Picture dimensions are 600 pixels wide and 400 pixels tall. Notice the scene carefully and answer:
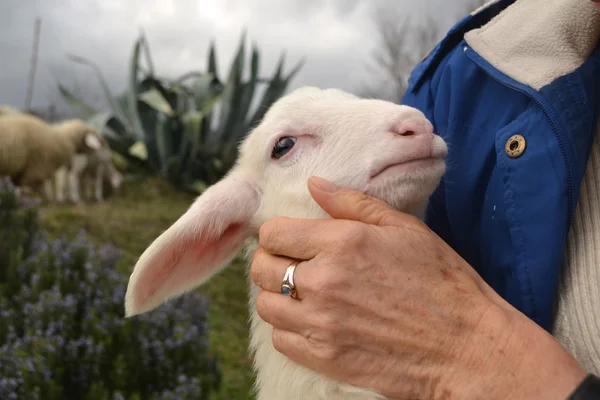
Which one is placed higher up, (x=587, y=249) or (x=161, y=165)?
(x=587, y=249)

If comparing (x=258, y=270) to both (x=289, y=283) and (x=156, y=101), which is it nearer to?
(x=289, y=283)

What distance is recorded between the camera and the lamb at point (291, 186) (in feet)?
4.44

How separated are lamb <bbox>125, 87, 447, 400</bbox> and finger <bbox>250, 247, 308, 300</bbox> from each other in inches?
7.3

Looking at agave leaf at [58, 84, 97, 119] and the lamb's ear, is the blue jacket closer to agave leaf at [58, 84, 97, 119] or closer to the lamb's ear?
the lamb's ear

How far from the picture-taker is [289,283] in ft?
4.13

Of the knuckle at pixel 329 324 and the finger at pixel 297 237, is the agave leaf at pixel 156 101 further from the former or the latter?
the knuckle at pixel 329 324

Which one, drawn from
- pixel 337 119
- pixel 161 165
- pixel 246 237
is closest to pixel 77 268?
Result: pixel 246 237

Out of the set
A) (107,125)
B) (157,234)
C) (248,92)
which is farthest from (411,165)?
(107,125)

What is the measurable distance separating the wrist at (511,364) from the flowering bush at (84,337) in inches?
69.3

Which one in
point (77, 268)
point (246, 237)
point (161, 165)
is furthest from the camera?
point (161, 165)

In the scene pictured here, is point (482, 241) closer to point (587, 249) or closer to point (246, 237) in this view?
point (587, 249)

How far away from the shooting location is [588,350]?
123 centimetres

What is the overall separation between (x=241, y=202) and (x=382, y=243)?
0.50m

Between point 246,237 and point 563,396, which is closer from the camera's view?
point 563,396
